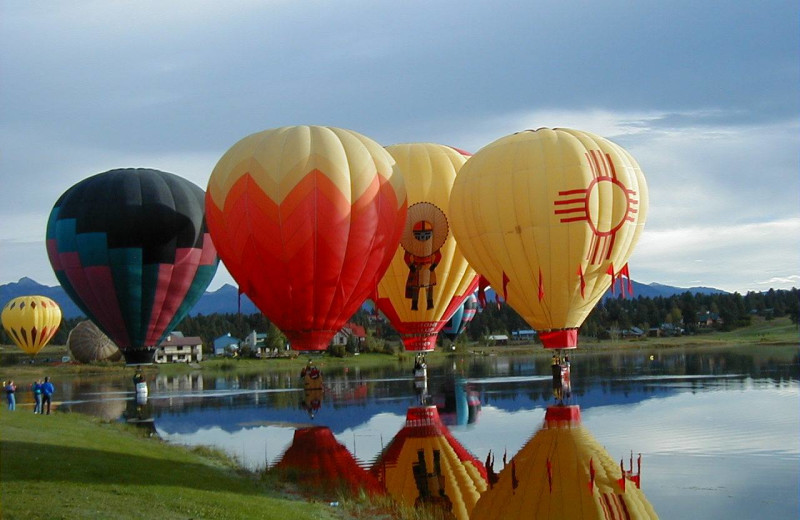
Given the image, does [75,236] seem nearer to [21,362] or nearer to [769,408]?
[769,408]

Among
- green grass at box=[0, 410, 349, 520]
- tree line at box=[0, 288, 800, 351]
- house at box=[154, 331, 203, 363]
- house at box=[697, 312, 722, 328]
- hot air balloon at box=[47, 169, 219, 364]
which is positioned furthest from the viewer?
house at box=[697, 312, 722, 328]

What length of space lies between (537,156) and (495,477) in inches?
415

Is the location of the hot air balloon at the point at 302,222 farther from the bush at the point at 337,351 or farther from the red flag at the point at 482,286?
the bush at the point at 337,351

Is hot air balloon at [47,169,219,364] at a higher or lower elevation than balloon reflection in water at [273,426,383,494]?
higher

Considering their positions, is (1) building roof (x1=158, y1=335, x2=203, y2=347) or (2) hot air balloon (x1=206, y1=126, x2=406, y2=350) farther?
(1) building roof (x1=158, y1=335, x2=203, y2=347)

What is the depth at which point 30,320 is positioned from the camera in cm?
5675

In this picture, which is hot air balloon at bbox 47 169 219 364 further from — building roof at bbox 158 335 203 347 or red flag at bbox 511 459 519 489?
building roof at bbox 158 335 203 347

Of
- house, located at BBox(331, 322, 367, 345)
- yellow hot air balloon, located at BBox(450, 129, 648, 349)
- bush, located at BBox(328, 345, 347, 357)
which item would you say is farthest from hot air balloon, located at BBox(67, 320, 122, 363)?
yellow hot air balloon, located at BBox(450, 129, 648, 349)

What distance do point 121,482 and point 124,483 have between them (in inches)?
2.6

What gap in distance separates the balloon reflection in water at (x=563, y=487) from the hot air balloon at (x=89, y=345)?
47.9 metres

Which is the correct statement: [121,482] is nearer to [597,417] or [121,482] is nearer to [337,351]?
[597,417]

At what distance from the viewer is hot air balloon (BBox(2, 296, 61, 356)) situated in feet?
187

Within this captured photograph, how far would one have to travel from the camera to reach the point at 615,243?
897 inches

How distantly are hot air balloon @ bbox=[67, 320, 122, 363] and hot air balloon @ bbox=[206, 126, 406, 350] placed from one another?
40803 mm
